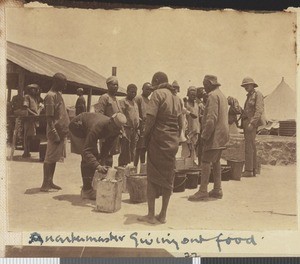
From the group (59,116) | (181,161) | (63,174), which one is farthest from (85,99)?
(181,161)

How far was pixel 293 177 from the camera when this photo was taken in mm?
5527

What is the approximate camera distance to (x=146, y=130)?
17.4 feet

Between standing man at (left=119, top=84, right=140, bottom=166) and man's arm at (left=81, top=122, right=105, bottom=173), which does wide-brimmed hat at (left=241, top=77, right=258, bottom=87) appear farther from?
man's arm at (left=81, top=122, right=105, bottom=173)

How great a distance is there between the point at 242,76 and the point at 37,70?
1908 mm

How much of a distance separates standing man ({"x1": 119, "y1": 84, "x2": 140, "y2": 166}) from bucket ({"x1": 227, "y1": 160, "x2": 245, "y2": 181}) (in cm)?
95

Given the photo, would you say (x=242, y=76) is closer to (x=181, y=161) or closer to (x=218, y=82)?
(x=218, y=82)

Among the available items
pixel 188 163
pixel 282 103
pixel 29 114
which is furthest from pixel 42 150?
pixel 282 103

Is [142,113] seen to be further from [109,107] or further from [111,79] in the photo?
[111,79]

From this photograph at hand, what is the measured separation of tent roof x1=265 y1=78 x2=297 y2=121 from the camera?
17.9ft

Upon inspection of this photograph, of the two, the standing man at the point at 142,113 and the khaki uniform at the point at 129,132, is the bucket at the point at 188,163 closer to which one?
the standing man at the point at 142,113

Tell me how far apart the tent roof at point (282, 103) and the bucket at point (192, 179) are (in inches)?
35.8

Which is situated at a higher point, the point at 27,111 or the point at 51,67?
the point at 51,67

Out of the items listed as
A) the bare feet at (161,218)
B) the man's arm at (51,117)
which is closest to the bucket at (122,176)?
the bare feet at (161,218)

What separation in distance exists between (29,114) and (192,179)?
64.2 inches
